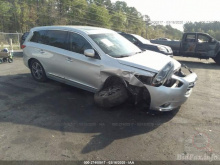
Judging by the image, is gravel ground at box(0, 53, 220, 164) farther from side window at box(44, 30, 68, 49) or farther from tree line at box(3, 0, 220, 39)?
tree line at box(3, 0, 220, 39)

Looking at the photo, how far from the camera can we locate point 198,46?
12.3 meters

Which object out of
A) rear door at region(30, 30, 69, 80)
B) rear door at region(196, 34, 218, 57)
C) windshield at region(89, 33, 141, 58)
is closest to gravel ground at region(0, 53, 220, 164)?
rear door at region(30, 30, 69, 80)

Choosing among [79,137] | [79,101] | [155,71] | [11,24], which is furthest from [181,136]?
[11,24]

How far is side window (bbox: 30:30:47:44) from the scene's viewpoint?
5.63 metres

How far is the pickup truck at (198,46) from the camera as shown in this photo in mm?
12062

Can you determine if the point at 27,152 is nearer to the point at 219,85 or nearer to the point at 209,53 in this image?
the point at 219,85

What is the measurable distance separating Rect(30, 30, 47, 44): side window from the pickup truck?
987 cm

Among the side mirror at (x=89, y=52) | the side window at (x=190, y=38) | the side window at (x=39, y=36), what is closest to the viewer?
the side mirror at (x=89, y=52)

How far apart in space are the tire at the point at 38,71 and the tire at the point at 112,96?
242cm

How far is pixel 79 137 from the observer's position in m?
3.17

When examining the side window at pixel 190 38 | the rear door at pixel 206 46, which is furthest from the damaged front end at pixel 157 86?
the side window at pixel 190 38

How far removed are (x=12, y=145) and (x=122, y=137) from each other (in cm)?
176

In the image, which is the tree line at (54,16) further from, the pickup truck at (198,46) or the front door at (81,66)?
the front door at (81,66)

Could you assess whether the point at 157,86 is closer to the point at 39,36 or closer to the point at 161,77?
Result: the point at 161,77
